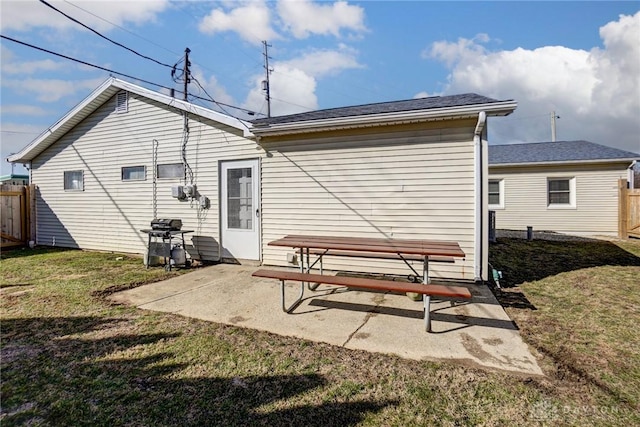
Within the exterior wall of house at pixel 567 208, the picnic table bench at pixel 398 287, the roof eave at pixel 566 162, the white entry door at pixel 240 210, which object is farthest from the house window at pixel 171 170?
the exterior wall of house at pixel 567 208

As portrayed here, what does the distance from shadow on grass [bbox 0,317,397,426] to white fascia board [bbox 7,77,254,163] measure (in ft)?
15.1

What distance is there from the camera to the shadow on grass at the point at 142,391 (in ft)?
6.64

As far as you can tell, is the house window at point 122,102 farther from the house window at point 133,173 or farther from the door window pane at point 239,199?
the door window pane at point 239,199

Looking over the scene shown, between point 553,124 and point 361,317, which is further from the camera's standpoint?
point 553,124

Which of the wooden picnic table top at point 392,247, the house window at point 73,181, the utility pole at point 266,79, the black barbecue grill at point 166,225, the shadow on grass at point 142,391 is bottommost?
the shadow on grass at point 142,391

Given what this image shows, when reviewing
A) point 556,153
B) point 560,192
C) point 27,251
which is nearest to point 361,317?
point 27,251

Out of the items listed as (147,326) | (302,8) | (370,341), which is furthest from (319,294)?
(302,8)

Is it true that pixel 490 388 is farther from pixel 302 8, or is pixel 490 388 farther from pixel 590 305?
pixel 302 8

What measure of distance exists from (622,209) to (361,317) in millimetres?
12647

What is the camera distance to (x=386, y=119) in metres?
5.29

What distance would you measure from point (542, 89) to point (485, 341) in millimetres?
30878

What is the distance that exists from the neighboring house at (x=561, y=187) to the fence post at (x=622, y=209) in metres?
0.28

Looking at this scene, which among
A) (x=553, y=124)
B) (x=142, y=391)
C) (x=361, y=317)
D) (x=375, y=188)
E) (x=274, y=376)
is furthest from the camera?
(x=553, y=124)

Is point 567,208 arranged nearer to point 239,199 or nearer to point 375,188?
point 375,188
